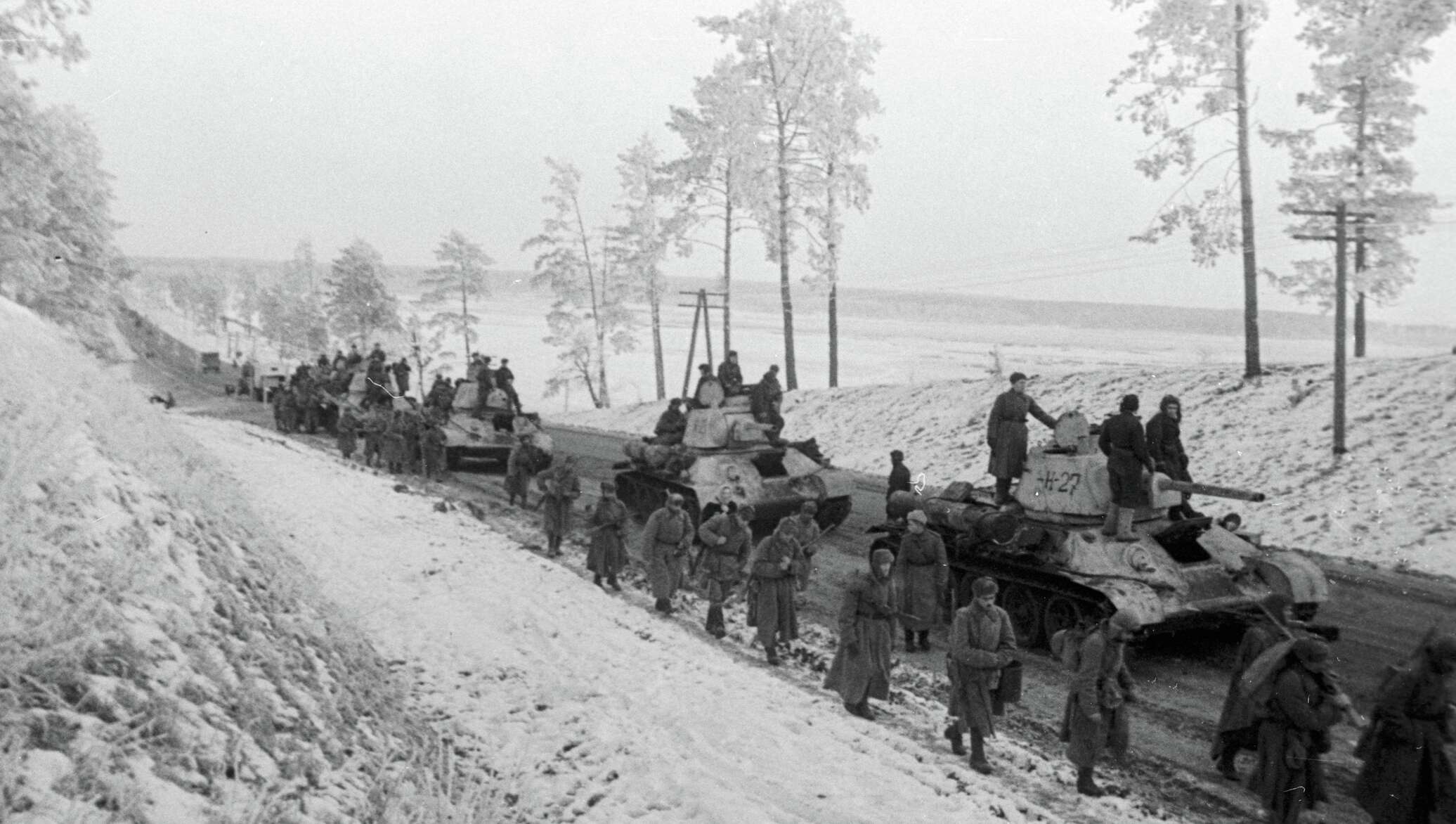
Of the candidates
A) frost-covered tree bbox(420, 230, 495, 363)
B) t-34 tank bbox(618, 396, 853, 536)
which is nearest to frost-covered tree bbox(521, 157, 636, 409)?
frost-covered tree bbox(420, 230, 495, 363)

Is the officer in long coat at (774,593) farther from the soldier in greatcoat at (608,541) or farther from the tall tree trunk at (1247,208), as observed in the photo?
the tall tree trunk at (1247,208)

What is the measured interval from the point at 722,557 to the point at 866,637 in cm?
360

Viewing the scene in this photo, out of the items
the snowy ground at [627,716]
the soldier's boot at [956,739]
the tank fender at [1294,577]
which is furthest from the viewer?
the tank fender at [1294,577]

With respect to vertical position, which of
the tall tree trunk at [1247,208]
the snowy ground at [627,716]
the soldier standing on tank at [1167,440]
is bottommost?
the snowy ground at [627,716]

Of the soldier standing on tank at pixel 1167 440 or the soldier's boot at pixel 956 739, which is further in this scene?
the soldier standing on tank at pixel 1167 440

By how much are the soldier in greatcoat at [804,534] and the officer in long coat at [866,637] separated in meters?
2.95

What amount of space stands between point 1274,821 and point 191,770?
6.45 metres

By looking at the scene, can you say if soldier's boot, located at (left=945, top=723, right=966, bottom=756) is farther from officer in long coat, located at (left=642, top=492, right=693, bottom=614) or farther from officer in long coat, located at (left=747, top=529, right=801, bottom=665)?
officer in long coat, located at (left=642, top=492, right=693, bottom=614)

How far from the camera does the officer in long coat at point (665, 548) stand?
483 inches

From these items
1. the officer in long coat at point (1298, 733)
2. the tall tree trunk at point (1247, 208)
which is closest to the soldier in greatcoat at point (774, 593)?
the officer in long coat at point (1298, 733)

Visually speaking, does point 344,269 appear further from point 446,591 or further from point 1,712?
point 1,712

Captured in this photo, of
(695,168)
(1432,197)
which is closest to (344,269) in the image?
(695,168)

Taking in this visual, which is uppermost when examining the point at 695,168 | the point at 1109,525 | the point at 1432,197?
the point at 695,168

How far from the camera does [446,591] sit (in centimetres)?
1166
